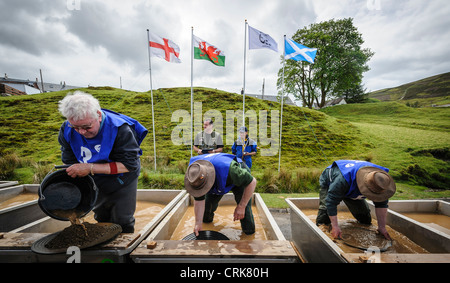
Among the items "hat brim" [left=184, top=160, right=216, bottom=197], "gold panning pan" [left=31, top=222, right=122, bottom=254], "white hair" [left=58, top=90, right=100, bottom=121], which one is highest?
"white hair" [left=58, top=90, right=100, bottom=121]

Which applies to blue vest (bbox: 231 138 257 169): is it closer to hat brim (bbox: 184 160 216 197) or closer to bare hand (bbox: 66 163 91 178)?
hat brim (bbox: 184 160 216 197)

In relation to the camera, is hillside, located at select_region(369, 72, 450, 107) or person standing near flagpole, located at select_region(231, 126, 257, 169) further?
hillside, located at select_region(369, 72, 450, 107)

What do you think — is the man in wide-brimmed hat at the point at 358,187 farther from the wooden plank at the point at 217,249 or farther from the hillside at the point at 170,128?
the hillside at the point at 170,128

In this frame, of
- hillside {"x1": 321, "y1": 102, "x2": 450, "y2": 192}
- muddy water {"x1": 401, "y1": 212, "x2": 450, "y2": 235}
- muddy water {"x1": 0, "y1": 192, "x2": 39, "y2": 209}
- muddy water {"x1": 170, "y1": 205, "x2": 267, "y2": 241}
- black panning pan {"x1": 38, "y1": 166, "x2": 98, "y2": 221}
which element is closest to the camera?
black panning pan {"x1": 38, "y1": 166, "x2": 98, "y2": 221}

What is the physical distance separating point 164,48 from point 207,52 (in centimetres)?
160

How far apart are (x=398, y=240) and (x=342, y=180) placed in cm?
125

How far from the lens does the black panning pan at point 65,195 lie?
1.36 metres

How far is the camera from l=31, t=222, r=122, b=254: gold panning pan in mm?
1235

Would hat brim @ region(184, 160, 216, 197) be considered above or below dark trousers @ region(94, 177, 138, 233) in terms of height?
above

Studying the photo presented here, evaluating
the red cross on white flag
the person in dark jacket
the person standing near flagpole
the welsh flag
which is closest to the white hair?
the person in dark jacket

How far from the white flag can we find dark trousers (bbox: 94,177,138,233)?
6911mm

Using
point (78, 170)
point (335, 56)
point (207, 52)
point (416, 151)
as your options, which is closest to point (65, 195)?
point (78, 170)
